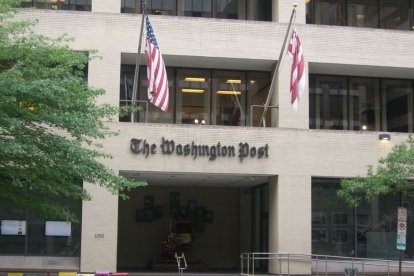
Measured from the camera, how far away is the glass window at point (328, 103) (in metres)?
29.5

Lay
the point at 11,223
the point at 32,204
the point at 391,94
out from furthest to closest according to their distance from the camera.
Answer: the point at 391,94 → the point at 11,223 → the point at 32,204

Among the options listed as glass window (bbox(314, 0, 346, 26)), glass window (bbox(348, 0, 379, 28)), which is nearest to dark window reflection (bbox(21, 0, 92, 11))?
glass window (bbox(314, 0, 346, 26))

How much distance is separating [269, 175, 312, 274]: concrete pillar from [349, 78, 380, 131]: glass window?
475 cm

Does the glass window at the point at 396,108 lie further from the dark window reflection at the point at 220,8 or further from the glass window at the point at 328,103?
the dark window reflection at the point at 220,8

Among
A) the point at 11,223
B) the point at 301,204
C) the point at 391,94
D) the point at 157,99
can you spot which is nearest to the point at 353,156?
the point at 301,204

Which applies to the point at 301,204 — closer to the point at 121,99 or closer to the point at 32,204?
the point at 121,99

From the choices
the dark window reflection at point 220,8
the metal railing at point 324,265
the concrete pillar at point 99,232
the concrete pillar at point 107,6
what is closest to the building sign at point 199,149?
the concrete pillar at point 99,232

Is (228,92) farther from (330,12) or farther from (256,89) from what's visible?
(330,12)

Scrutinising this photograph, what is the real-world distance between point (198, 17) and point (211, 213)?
10.3m

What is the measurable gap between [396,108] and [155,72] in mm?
12687

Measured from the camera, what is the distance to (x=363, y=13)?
30859 mm

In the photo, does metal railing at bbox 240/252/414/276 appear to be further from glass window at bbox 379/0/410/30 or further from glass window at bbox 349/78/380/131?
glass window at bbox 379/0/410/30

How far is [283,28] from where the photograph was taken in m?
27.8

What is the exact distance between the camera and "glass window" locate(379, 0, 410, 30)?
102 feet
